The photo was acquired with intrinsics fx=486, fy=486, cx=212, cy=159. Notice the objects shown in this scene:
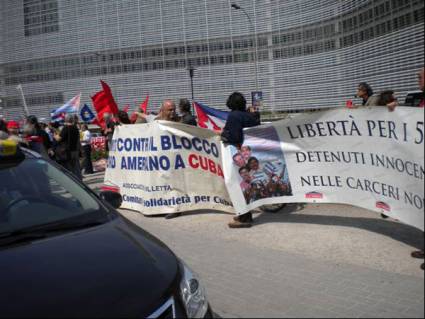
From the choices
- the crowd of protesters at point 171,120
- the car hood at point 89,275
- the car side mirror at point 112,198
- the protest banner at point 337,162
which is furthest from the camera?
the crowd of protesters at point 171,120

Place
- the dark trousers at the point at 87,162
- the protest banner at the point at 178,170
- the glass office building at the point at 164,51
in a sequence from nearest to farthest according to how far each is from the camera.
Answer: the protest banner at the point at 178,170
the dark trousers at the point at 87,162
the glass office building at the point at 164,51

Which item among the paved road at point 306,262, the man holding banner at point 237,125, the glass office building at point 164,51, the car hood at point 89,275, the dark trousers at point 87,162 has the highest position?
the glass office building at point 164,51

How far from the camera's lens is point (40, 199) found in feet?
11.9

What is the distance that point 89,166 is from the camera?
578 inches

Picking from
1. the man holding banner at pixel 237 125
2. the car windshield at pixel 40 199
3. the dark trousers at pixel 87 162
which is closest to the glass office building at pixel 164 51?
the man holding banner at pixel 237 125

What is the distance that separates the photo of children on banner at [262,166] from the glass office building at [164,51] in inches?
270

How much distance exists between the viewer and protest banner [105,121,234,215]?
727cm

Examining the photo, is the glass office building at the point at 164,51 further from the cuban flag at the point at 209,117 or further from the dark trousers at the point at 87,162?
the dark trousers at the point at 87,162

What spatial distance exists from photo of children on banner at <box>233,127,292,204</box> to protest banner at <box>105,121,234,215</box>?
0.97 meters

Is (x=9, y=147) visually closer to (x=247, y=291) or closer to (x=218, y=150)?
(x=247, y=291)

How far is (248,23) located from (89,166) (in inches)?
879

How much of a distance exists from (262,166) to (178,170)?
168 cm

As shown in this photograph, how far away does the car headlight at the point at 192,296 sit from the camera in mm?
2580

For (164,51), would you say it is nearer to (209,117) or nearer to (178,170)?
(209,117)
